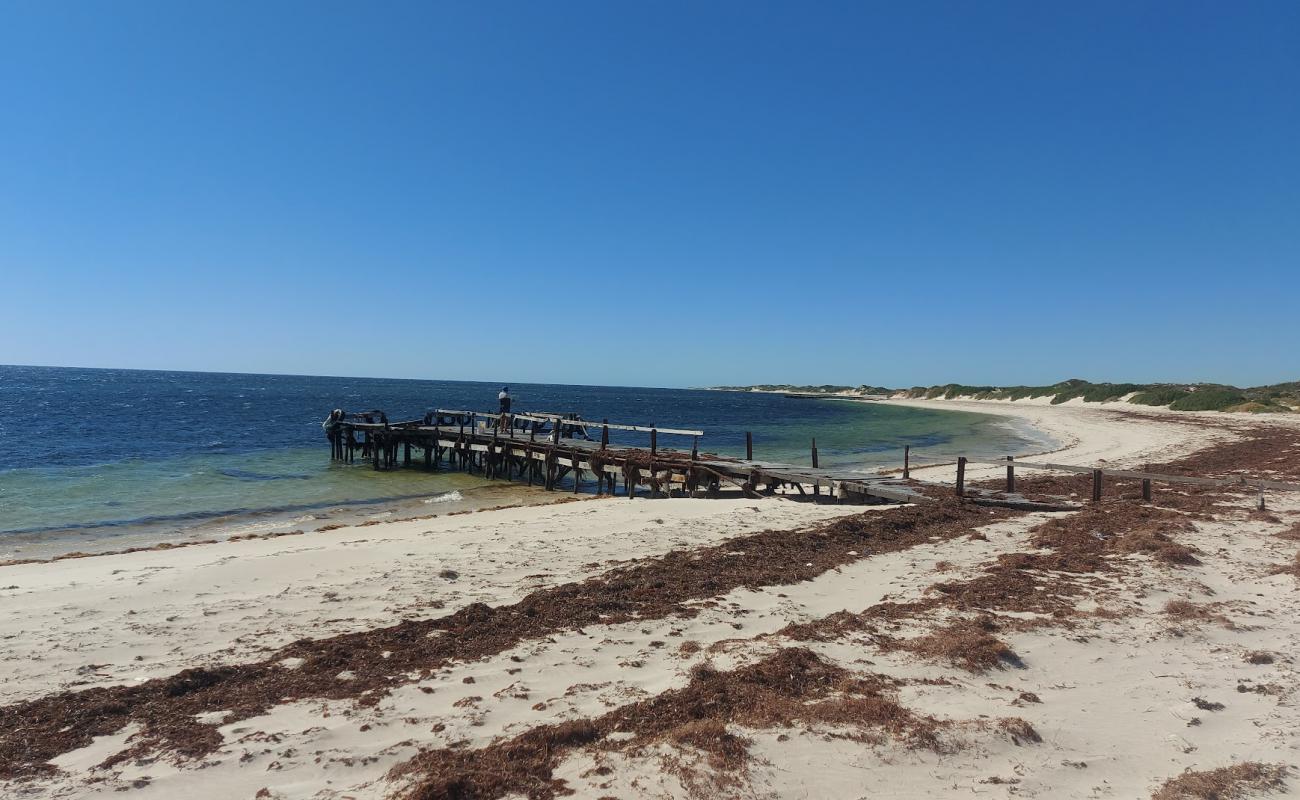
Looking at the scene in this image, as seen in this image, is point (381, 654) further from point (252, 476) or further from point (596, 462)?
point (252, 476)

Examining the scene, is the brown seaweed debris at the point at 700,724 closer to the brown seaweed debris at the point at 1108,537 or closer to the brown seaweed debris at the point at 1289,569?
the brown seaweed debris at the point at 1108,537

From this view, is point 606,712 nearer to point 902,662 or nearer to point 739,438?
point 902,662

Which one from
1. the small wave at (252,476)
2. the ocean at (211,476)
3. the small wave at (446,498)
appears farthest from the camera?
the small wave at (252,476)

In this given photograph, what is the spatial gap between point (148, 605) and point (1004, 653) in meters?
9.96

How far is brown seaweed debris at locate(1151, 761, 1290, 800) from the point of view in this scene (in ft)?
13.3

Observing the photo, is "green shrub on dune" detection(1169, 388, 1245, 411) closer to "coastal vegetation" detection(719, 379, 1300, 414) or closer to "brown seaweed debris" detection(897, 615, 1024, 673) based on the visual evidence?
"coastal vegetation" detection(719, 379, 1300, 414)

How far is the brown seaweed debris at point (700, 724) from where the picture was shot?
14.1 ft

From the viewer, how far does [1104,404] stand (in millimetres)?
80500

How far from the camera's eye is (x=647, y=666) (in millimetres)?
6301

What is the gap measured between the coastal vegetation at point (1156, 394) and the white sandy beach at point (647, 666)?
60.1 m

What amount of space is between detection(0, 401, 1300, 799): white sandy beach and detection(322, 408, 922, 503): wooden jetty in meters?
6.34

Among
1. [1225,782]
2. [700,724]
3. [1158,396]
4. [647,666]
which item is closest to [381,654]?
[647,666]

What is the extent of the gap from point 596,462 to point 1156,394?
76507 millimetres

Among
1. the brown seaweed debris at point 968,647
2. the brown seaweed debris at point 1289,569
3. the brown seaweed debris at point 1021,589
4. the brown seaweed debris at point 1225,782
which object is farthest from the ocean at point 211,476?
the brown seaweed debris at point 1289,569
